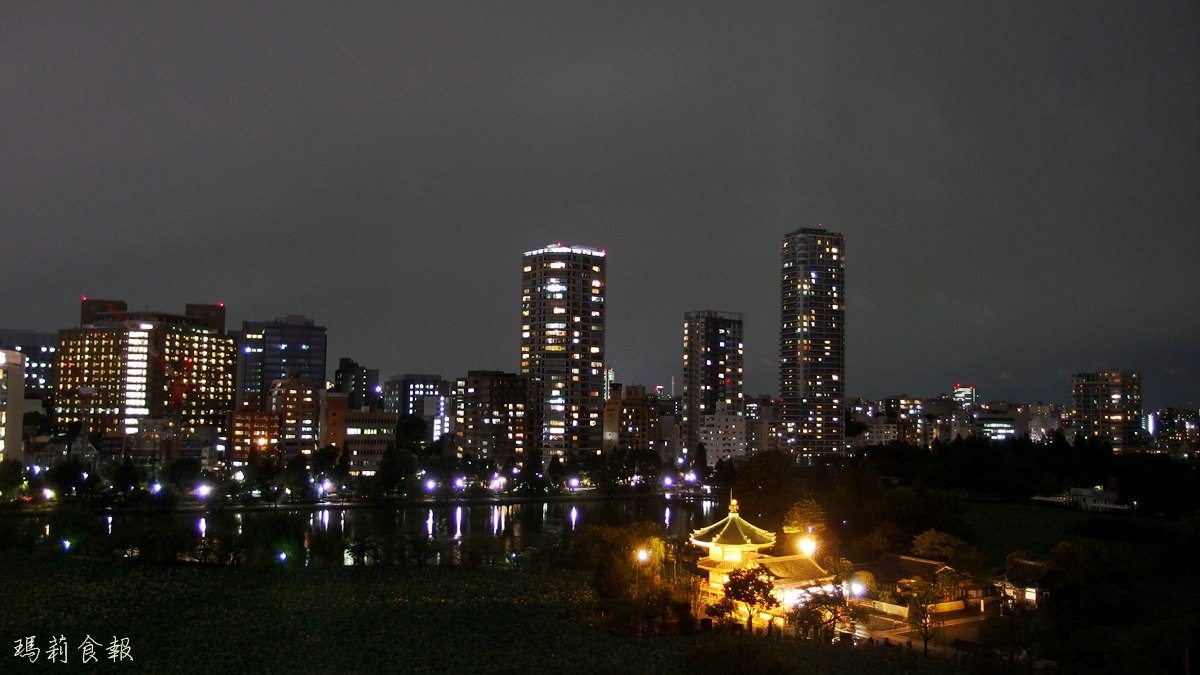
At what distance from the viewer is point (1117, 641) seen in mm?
12914

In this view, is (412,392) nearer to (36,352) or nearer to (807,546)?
(36,352)

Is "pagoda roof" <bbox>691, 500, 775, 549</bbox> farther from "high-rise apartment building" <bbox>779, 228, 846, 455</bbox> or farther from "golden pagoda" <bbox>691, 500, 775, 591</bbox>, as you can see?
"high-rise apartment building" <bbox>779, 228, 846, 455</bbox>

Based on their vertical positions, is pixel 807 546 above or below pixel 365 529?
above

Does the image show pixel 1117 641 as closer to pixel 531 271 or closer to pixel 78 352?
pixel 531 271

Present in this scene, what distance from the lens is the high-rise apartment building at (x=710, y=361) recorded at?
74.9 metres

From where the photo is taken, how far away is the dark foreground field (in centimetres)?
1234

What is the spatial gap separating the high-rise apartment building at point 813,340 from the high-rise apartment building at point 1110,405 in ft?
78.8

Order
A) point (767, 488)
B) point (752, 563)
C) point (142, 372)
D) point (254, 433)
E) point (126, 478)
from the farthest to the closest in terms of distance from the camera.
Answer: point (142, 372), point (254, 433), point (126, 478), point (767, 488), point (752, 563)

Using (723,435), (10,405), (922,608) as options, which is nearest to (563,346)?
(723,435)

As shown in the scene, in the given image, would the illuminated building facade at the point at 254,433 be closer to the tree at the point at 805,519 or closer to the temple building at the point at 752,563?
the tree at the point at 805,519

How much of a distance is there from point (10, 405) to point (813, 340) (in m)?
55.6

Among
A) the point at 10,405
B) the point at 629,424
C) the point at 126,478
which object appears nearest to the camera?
the point at 126,478

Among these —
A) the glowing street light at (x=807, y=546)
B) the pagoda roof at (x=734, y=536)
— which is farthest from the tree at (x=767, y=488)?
the pagoda roof at (x=734, y=536)

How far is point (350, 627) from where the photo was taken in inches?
586
